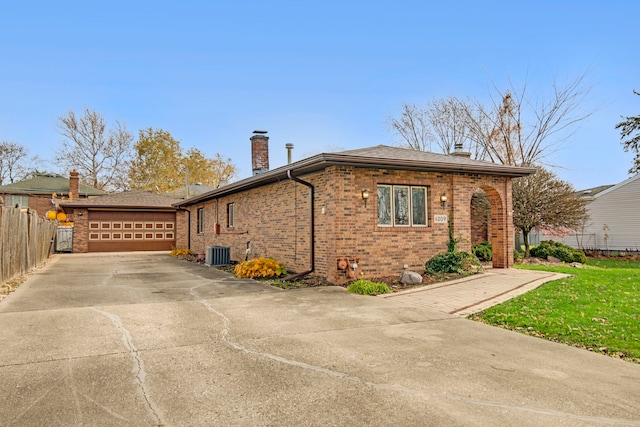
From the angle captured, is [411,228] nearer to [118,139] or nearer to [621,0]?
[621,0]

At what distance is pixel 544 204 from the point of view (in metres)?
14.7

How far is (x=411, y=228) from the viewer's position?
1017 centimetres

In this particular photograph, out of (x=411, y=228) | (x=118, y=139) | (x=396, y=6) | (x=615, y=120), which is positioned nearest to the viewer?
(x=411, y=228)

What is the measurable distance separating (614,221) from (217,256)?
21.2 m

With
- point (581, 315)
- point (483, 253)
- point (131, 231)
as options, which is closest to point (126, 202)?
point (131, 231)

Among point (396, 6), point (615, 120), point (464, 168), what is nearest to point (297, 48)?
point (396, 6)

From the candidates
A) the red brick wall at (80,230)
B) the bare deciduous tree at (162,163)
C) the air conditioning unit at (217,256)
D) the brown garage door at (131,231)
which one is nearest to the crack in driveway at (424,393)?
the air conditioning unit at (217,256)

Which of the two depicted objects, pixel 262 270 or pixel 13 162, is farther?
pixel 13 162

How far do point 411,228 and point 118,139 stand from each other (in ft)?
112

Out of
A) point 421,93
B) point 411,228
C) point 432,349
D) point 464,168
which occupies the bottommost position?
point 432,349

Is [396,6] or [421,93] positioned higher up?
[421,93]

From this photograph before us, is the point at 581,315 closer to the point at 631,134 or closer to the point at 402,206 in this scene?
the point at 402,206

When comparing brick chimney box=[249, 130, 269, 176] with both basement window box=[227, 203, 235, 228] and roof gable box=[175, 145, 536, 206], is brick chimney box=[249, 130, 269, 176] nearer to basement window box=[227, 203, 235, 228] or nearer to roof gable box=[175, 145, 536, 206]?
basement window box=[227, 203, 235, 228]

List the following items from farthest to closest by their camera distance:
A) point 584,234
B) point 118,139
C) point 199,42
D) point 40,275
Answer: point 118,139, point 584,234, point 199,42, point 40,275
